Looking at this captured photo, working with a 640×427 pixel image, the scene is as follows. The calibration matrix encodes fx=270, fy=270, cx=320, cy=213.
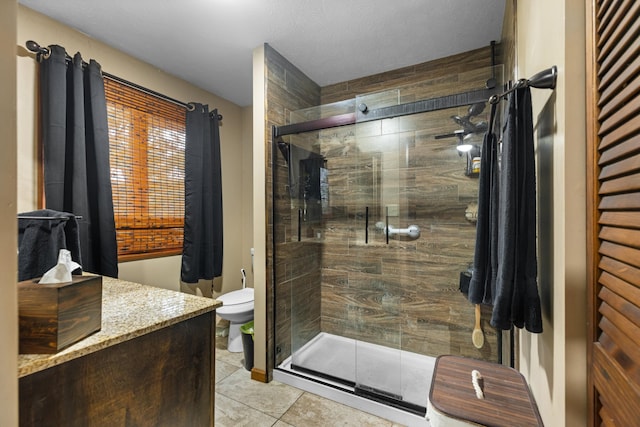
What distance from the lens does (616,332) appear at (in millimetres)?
577

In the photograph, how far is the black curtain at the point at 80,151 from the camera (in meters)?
1.74

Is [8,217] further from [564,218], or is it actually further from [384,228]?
[384,228]

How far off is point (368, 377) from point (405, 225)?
3.81 ft

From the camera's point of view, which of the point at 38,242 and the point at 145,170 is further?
the point at 145,170

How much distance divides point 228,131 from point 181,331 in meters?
2.59

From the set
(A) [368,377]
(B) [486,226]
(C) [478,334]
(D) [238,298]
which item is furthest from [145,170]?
(C) [478,334]

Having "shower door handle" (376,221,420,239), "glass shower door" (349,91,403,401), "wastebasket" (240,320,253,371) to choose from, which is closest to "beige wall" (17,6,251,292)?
"wastebasket" (240,320,253,371)

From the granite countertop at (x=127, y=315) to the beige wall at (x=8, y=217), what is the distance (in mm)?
112

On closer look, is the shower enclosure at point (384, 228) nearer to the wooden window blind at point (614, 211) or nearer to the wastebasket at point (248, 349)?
the wastebasket at point (248, 349)

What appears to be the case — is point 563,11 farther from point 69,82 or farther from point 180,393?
point 69,82

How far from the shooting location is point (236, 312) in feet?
7.73

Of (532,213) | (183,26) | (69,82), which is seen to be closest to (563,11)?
(532,213)

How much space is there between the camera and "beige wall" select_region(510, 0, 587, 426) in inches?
28.5

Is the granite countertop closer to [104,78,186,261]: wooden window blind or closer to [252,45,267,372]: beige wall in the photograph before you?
[252,45,267,372]: beige wall
